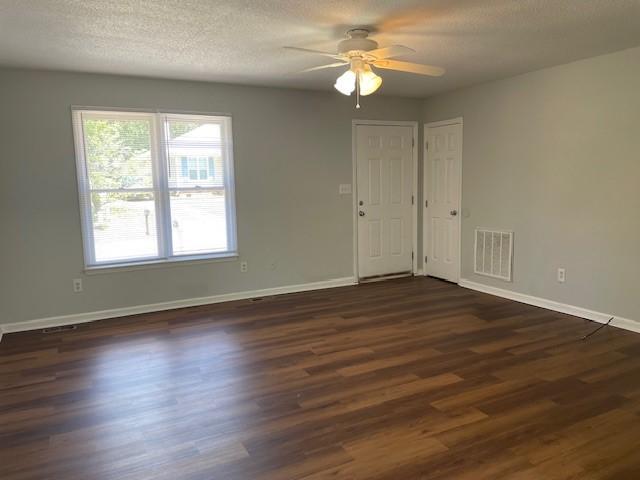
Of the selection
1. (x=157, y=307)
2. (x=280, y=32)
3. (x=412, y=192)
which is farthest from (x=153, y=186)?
(x=412, y=192)

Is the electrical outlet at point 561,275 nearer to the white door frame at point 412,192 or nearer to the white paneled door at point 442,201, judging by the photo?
the white paneled door at point 442,201

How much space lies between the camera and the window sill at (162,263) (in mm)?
4516

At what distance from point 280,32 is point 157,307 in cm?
308

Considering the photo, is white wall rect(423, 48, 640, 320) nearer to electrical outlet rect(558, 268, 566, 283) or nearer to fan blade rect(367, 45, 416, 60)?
electrical outlet rect(558, 268, 566, 283)

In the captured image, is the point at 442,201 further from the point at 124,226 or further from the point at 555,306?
the point at 124,226

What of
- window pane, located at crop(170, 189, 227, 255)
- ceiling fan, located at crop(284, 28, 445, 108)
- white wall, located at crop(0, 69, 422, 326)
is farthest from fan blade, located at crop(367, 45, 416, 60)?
window pane, located at crop(170, 189, 227, 255)

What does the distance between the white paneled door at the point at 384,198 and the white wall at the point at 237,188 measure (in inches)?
7.5

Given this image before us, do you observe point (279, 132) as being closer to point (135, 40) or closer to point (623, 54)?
point (135, 40)

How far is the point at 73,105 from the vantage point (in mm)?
4273

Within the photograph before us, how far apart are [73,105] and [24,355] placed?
230cm

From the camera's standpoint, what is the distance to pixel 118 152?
452 cm

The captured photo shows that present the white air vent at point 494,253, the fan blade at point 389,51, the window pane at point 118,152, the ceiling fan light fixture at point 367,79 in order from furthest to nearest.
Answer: the white air vent at point 494,253
the window pane at point 118,152
the ceiling fan light fixture at point 367,79
the fan blade at point 389,51

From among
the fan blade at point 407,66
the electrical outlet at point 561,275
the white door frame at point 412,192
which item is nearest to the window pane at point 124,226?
the white door frame at point 412,192

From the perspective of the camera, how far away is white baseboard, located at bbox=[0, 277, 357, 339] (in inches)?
168
